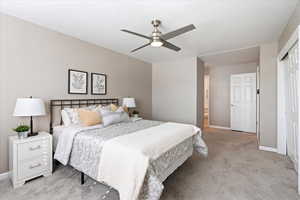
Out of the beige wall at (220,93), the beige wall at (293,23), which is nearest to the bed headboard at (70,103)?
the beige wall at (293,23)

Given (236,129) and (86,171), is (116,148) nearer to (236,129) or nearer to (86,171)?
(86,171)

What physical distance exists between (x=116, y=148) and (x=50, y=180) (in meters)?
1.45

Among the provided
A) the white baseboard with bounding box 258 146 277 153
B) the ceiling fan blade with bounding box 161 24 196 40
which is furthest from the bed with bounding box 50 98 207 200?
the white baseboard with bounding box 258 146 277 153

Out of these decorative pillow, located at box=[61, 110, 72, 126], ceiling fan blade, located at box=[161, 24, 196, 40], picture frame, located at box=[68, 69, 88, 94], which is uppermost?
ceiling fan blade, located at box=[161, 24, 196, 40]

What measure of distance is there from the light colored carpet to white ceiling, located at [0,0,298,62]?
102 inches

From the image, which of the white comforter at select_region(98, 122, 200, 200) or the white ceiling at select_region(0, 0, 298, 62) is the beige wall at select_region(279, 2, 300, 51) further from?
the white comforter at select_region(98, 122, 200, 200)

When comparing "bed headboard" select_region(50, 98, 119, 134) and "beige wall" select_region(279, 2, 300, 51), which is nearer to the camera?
"beige wall" select_region(279, 2, 300, 51)

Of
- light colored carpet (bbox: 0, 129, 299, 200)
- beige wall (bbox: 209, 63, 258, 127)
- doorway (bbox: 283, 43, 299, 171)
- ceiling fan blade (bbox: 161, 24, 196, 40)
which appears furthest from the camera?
beige wall (bbox: 209, 63, 258, 127)

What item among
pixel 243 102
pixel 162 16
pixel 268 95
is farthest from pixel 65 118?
pixel 243 102

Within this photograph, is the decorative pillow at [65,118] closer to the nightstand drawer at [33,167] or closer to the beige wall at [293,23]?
the nightstand drawer at [33,167]

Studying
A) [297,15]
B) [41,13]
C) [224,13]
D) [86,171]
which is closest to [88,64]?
[41,13]

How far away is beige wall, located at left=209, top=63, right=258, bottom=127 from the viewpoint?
570cm

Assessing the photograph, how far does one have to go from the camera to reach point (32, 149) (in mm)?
2066

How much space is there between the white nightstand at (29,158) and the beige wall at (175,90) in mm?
3651
